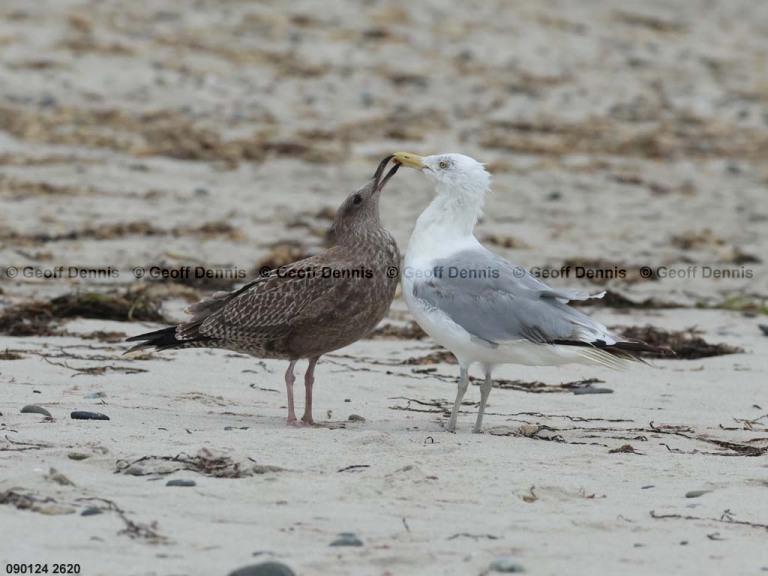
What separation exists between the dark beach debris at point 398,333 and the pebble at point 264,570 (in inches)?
186

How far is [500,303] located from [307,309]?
935 millimetres

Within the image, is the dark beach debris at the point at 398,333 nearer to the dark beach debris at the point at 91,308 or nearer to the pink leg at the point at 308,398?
the dark beach debris at the point at 91,308

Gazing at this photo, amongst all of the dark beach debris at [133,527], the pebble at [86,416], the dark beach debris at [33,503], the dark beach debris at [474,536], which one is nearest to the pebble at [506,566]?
→ the dark beach debris at [474,536]

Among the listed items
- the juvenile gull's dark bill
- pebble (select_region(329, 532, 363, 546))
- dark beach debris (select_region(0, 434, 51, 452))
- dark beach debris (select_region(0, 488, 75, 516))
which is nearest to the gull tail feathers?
the juvenile gull's dark bill

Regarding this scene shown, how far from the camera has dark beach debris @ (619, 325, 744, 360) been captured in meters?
8.15

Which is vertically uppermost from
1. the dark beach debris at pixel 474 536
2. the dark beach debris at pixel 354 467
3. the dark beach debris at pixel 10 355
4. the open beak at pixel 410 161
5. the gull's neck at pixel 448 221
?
the open beak at pixel 410 161

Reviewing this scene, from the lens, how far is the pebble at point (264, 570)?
3.71 meters

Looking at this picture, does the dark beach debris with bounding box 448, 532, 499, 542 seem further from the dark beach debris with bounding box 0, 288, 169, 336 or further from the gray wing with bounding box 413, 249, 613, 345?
the dark beach debris with bounding box 0, 288, 169, 336

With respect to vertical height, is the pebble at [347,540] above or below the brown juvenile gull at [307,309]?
below

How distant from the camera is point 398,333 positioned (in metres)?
8.52

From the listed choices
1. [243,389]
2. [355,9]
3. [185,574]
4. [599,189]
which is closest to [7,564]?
[185,574]

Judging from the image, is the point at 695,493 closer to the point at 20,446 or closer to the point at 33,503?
the point at 33,503

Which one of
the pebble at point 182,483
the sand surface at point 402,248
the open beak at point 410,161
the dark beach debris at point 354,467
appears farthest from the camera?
the open beak at point 410,161

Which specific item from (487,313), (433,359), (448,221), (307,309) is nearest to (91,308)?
(433,359)
